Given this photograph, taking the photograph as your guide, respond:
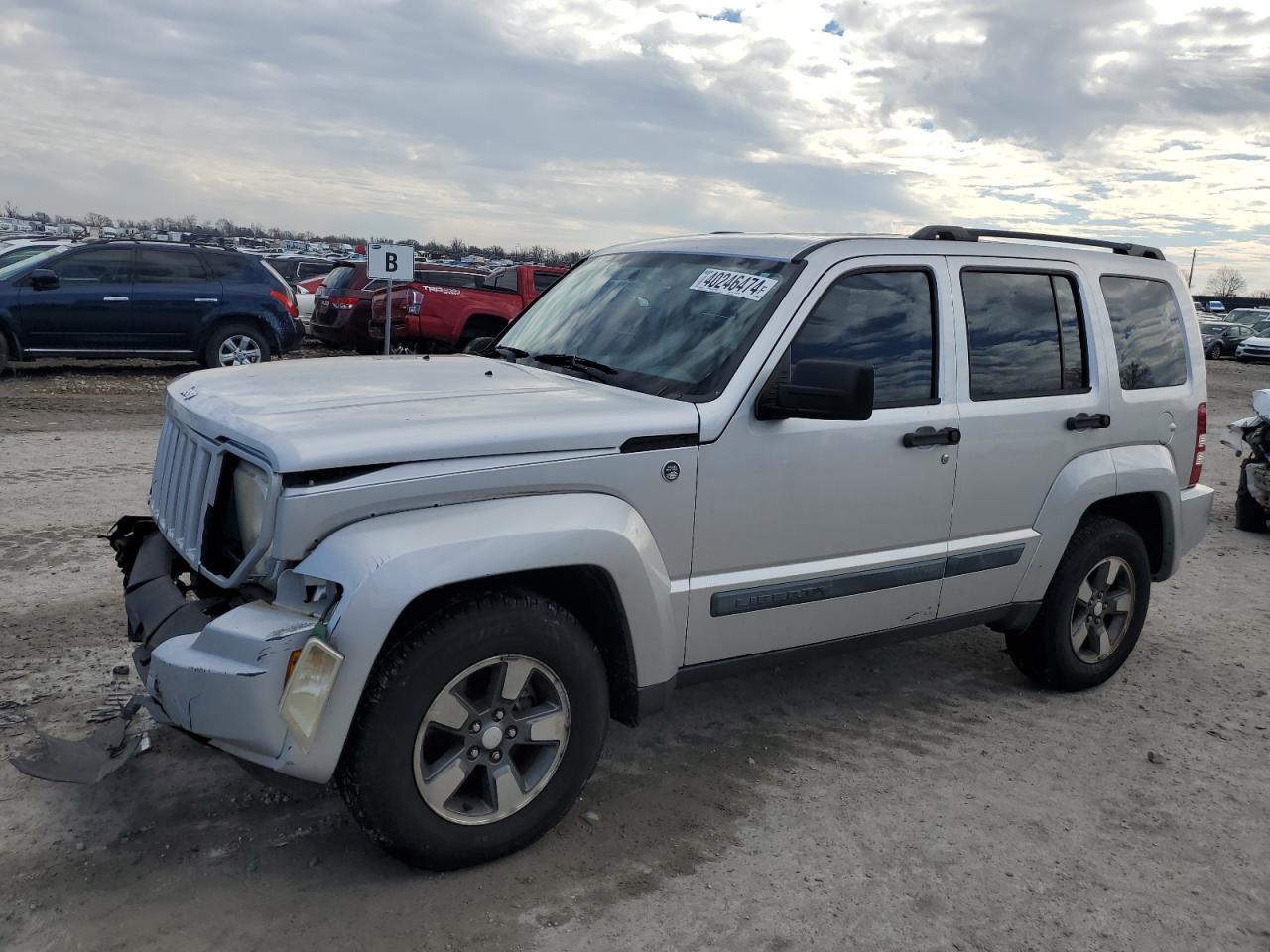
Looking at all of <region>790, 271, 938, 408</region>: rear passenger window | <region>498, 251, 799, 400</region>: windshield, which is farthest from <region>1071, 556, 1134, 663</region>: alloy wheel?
<region>498, 251, 799, 400</region>: windshield

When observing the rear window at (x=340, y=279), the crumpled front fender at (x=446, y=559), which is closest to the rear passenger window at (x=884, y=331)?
the crumpled front fender at (x=446, y=559)

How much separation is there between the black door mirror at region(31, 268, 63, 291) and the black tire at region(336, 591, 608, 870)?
12.2 meters

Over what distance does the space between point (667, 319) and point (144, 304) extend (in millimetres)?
11477

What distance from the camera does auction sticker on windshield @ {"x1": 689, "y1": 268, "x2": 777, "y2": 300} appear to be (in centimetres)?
386

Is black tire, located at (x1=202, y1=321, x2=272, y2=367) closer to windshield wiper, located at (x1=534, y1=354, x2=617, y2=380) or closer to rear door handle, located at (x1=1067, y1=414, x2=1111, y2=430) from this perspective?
windshield wiper, located at (x1=534, y1=354, x2=617, y2=380)

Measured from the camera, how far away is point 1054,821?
381 cm

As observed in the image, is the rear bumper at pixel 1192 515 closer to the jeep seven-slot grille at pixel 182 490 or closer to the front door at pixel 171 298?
the jeep seven-slot grille at pixel 182 490

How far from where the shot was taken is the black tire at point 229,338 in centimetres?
1371

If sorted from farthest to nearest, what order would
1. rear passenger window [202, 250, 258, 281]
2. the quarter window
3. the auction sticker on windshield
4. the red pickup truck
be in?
the red pickup truck
rear passenger window [202, 250, 258, 281]
the quarter window
the auction sticker on windshield

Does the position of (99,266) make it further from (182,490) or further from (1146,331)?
(1146,331)

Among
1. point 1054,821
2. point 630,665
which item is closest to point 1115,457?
point 1054,821

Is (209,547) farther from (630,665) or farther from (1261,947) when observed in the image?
(1261,947)

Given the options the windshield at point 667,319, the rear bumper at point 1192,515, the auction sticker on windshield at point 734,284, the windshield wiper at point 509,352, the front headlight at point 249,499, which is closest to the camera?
the front headlight at point 249,499

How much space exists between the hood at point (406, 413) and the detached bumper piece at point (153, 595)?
18.3 inches
